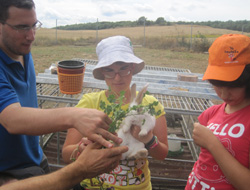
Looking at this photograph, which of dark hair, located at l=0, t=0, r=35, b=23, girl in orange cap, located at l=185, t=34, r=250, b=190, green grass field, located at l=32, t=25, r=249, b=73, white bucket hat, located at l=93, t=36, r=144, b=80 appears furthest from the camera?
green grass field, located at l=32, t=25, r=249, b=73

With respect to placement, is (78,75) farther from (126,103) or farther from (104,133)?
(104,133)

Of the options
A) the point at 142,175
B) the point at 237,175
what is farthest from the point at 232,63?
the point at 142,175

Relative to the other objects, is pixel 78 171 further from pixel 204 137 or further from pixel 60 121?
pixel 204 137

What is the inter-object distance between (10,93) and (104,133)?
26.1 inches

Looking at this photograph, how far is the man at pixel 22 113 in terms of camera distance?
1.17 m

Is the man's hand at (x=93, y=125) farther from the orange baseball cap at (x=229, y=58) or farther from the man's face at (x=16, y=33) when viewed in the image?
the man's face at (x=16, y=33)

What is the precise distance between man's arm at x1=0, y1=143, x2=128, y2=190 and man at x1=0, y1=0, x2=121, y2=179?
75 mm

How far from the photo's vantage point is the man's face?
154 centimetres

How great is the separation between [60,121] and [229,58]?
44.8 inches

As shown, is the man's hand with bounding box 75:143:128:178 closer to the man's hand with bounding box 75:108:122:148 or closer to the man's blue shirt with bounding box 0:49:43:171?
the man's hand with bounding box 75:108:122:148

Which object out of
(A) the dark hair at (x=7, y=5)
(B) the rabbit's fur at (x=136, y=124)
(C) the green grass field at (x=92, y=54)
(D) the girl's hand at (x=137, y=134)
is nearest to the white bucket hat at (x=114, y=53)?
(B) the rabbit's fur at (x=136, y=124)

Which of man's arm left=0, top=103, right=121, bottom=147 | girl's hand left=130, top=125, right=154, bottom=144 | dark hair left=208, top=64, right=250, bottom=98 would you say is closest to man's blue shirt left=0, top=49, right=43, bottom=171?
man's arm left=0, top=103, right=121, bottom=147

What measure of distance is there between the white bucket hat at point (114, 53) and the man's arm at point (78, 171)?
676 mm

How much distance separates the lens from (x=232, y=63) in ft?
4.45
